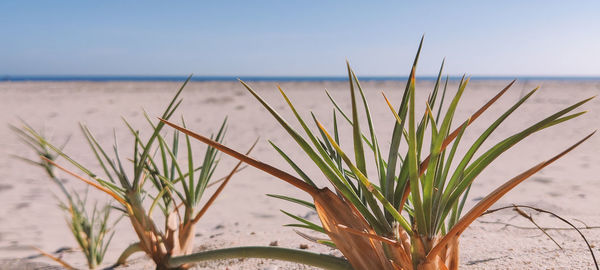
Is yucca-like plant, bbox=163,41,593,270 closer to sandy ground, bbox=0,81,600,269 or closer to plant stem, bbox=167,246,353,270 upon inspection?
plant stem, bbox=167,246,353,270

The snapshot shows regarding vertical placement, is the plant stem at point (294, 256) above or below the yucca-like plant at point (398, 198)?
below

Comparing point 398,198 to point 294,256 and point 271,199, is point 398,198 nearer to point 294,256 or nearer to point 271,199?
point 294,256

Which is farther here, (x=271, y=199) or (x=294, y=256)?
(x=271, y=199)

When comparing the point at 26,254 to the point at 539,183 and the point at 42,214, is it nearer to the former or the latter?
the point at 42,214

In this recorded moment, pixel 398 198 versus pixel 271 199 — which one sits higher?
pixel 398 198

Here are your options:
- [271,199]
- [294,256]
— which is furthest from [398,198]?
[271,199]

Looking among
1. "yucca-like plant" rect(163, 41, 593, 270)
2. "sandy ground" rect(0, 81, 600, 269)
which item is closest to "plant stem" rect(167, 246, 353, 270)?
"yucca-like plant" rect(163, 41, 593, 270)

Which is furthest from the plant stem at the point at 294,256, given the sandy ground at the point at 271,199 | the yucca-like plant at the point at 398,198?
the sandy ground at the point at 271,199

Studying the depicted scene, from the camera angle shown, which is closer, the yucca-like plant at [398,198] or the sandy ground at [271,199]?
the yucca-like plant at [398,198]

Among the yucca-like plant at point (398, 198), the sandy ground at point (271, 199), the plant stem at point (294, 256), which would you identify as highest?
the yucca-like plant at point (398, 198)

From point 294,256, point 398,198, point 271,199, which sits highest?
point 398,198

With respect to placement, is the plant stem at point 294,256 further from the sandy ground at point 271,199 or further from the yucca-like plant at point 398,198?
the sandy ground at point 271,199

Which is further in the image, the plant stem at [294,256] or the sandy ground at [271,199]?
the sandy ground at [271,199]

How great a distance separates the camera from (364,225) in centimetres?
61
